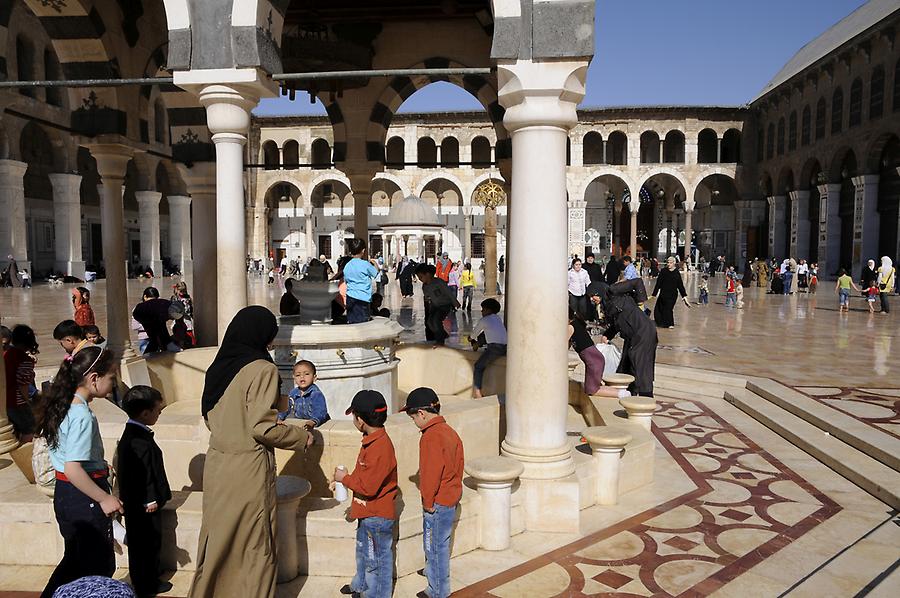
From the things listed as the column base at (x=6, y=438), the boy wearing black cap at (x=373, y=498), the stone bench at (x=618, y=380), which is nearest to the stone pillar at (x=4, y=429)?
the column base at (x=6, y=438)

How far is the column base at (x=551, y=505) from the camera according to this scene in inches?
153

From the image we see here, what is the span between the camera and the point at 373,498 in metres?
2.97

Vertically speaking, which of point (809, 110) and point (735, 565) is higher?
point (809, 110)

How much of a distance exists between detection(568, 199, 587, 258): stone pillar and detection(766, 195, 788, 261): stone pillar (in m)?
9.89

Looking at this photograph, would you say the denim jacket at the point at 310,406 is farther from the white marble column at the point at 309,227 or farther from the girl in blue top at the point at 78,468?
the white marble column at the point at 309,227

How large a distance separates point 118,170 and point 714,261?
1249 inches

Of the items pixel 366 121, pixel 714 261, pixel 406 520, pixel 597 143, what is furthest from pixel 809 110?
pixel 406 520

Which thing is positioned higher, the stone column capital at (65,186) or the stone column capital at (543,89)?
the stone column capital at (65,186)

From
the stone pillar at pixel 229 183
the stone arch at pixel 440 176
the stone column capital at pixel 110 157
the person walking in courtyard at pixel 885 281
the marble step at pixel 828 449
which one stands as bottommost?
the marble step at pixel 828 449

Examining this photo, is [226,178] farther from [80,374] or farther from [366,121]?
[366,121]

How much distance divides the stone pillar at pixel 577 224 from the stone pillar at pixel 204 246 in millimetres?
30890

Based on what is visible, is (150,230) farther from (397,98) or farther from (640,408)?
(640,408)

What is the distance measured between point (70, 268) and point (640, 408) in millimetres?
27888

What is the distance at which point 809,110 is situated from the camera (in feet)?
94.9
